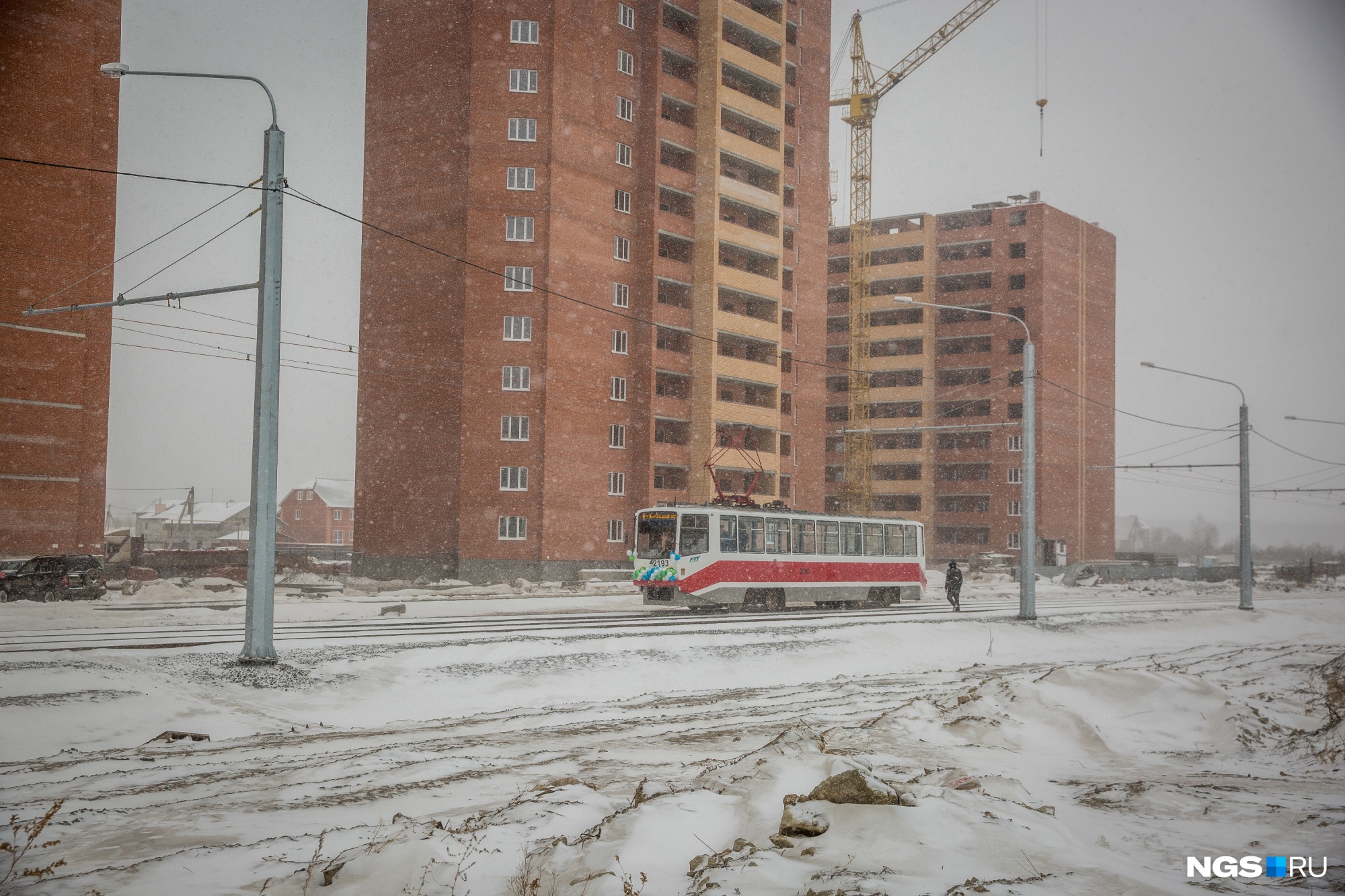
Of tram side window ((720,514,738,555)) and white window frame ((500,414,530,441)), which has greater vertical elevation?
white window frame ((500,414,530,441))

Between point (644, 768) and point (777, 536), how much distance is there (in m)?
20.5

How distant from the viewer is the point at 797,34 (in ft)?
206

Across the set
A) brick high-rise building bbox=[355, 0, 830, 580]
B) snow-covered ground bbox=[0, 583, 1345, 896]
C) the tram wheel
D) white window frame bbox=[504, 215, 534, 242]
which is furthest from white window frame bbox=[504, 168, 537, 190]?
snow-covered ground bbox=[0, 583, 1345, 896]

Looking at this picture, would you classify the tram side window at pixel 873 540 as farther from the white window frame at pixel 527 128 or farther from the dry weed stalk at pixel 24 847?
the dry weed stalk at pixel 24 847

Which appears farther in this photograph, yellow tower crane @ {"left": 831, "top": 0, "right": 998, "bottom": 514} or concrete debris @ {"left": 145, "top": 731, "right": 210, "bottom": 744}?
yellow tower crane @ {"left": 831, "top": 0, "right": 998, "bottom": 514}

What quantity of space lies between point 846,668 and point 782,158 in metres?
46.9

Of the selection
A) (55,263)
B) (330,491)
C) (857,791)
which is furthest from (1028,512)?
(330,491)

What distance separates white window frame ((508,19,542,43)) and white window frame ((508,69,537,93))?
1457 millimetres

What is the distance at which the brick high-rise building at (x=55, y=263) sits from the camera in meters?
39.8

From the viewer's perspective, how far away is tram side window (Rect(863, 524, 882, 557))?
32.2 meters

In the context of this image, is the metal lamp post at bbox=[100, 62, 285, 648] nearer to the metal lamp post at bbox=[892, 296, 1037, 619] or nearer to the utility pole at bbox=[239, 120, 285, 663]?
the utility pole at bbox=[239, 120, 285, 663]

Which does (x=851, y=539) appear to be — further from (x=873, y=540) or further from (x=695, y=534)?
(x=695, y=534)

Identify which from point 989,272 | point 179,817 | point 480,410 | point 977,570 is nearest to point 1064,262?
point 989,272

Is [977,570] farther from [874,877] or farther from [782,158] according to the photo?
[874,877]
